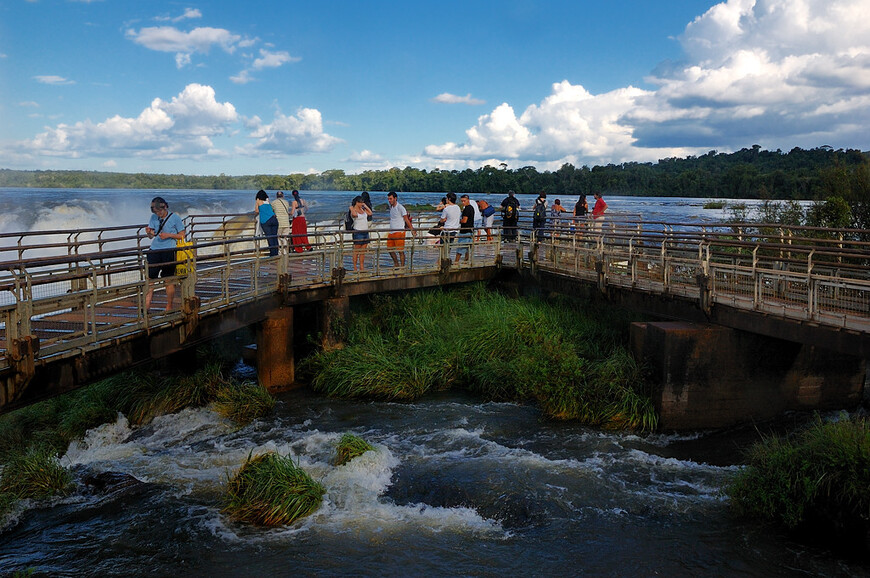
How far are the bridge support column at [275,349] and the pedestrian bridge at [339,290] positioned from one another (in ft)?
0.78

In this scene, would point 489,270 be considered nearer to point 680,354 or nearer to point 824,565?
point 680,354

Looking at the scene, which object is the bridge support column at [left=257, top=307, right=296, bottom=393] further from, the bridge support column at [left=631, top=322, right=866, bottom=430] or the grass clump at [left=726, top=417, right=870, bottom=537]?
the grass clump at [left=726, top=417, right=870, bottom=537]

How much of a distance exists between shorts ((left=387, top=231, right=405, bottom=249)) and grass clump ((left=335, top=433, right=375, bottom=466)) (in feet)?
23.8

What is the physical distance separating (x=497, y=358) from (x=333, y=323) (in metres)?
3.86

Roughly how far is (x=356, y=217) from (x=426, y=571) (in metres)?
11.6

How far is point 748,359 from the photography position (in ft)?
43.4

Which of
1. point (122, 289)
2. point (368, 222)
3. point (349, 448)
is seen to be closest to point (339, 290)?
point (368, 222)

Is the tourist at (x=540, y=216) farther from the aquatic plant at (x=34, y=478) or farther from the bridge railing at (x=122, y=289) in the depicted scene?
the aquatic plant at (x=34, y=478)

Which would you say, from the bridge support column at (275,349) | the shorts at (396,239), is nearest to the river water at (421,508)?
the bridge support column at (275,349)

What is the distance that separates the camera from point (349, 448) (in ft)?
36.7

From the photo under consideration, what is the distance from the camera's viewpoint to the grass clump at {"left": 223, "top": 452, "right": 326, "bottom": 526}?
9336 millimetres

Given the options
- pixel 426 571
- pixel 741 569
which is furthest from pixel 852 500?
pixel 426 571

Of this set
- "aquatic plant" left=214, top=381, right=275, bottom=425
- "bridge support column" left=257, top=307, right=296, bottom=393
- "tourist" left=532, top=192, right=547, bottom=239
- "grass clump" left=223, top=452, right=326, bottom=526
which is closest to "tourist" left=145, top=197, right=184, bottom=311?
"aquatic plant" left=214, top=381, right=275, bottom=425

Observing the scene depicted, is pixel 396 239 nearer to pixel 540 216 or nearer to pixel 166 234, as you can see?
pixel 540 216
